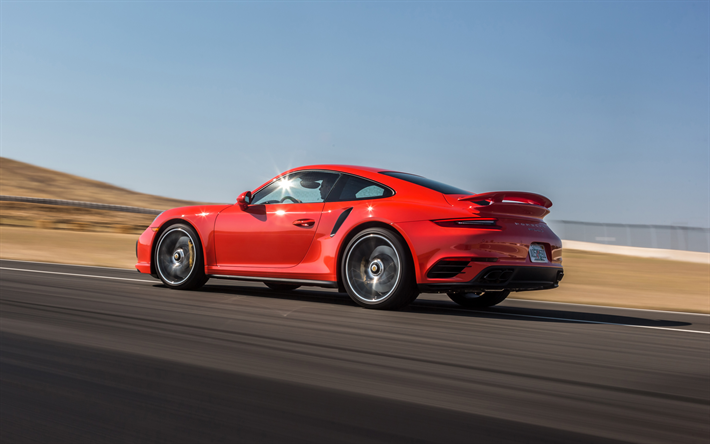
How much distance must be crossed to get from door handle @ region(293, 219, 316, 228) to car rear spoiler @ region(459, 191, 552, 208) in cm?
→ 148

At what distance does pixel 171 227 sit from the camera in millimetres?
7000

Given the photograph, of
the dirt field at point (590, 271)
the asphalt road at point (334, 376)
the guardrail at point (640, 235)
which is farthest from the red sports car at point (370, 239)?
the guardrail at point (640, 235)

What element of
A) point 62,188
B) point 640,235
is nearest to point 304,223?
point 640,235

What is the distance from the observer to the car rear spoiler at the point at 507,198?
520 centimetres

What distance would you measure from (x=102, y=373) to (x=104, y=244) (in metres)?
15.3

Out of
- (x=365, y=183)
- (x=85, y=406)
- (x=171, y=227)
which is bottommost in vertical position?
(x=85, y=406)

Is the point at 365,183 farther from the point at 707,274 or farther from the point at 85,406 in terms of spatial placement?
the point at 707,274

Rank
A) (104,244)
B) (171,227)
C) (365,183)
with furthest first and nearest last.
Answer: (104,244) < (171,227) < (365,183)

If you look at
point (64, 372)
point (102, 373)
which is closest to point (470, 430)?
point (102, 373)

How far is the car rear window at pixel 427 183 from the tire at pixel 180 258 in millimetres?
2299

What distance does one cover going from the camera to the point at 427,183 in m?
5.83

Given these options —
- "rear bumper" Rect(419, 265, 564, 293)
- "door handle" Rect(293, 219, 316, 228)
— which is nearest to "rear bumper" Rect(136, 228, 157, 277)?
"door handle" Rect(293, 219, 316, 228)

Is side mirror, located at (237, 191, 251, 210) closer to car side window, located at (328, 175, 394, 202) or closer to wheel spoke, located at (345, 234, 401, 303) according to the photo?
car side window, located at (328, 175, 394, 202)

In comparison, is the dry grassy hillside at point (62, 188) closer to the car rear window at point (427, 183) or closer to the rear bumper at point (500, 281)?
the car rear window at point (427, 183)
